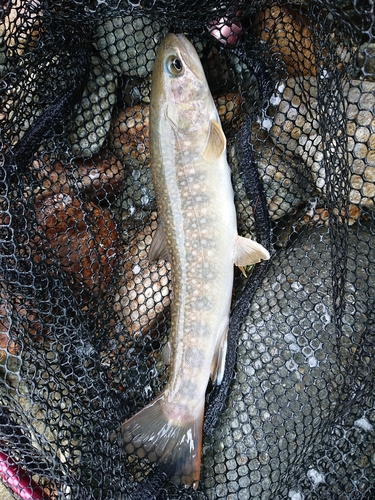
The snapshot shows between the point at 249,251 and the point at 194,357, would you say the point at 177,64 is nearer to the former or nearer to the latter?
the point at 249,251

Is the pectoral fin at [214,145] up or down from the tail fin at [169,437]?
up

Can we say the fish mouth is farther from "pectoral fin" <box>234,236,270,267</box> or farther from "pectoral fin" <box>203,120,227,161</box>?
"pectoral fin" <box>234,236,270,267</box>

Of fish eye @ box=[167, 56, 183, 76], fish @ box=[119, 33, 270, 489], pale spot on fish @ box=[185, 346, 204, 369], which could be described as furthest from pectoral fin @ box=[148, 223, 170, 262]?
fish eye @ box=[167, 56, 183, 76]

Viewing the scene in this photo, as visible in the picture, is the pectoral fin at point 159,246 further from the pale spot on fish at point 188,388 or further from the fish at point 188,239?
the pale spot on fish at point 188,388

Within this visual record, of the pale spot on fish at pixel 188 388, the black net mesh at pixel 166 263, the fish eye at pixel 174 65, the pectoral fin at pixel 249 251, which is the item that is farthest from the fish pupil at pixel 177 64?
the pale spot on fish at pixel 188 388

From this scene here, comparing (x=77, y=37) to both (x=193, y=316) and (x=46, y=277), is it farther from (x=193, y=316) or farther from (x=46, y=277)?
(x=193, y=316)

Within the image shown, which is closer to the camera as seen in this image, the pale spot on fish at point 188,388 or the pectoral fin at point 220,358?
the pale spot on fish at point 188,388

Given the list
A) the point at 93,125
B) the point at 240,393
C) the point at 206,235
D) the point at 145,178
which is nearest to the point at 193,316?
the point at 206,235

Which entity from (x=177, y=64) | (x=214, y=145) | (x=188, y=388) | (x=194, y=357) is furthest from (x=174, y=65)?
(x=188, y=388)
